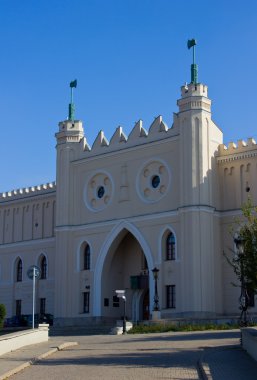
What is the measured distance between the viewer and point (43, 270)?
51688mm

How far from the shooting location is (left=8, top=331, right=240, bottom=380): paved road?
1520cm

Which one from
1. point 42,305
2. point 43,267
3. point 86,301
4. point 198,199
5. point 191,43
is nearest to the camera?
point 198,199

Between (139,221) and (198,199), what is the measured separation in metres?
4.81

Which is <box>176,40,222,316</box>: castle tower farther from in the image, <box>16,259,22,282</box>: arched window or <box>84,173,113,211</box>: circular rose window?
<box>16,259,22,282</box>: arched window

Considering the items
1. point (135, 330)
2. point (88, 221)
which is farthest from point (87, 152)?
point (135, 330)

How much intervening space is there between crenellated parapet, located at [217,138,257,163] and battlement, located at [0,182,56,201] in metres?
14.5

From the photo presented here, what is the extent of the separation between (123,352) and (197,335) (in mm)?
7869

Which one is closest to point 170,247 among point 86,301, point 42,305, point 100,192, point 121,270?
point 121,270

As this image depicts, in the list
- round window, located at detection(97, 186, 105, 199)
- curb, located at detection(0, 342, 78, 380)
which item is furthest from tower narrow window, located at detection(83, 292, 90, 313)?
curb, located at detection(0, 342, 78, 380)

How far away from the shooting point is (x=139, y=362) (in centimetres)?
1778

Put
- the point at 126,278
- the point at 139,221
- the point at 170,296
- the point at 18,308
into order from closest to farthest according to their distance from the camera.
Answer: the point at 170,296
the point at 139,221
the point at 126,278
the point at 18,308

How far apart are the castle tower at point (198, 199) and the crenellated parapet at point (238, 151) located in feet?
1.84

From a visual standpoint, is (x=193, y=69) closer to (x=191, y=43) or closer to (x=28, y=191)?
(x=191, y=43)

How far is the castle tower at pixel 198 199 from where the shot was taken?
39312 millimetres
